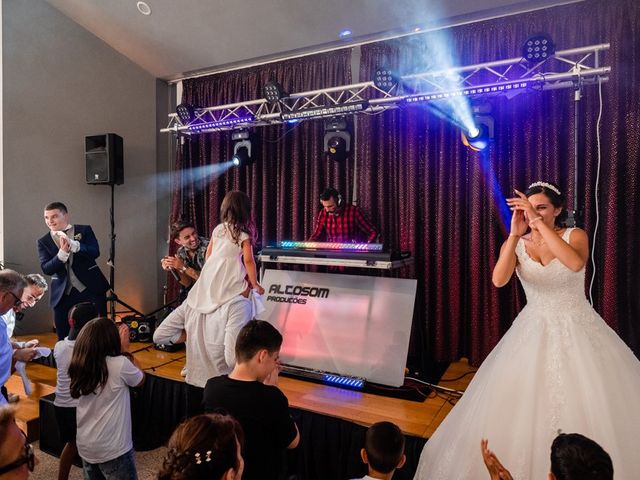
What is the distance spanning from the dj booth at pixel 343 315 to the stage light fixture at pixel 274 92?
5.03 ft

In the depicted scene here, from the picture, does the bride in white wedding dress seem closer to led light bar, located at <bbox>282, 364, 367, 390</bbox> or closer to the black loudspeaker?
led light bar, located at <bbox>282, 364, 367, 390</bbox>

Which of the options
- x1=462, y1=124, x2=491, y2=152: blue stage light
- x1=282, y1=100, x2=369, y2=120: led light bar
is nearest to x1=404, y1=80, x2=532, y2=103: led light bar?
x1=462, y1=124, x2=491, y2=152: blue stage light

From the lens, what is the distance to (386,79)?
392 cm

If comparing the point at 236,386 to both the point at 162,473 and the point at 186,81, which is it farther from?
the point at 186,81

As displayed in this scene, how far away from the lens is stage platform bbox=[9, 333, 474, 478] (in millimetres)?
2676

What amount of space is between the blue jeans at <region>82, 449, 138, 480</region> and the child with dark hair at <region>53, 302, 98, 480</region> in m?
0.40

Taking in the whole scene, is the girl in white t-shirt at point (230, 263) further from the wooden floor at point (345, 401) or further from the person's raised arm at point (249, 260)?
the wooden floor at point (345, 401)

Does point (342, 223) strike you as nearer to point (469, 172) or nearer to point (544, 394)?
point (469, 172)

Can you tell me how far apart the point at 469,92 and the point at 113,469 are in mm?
3413

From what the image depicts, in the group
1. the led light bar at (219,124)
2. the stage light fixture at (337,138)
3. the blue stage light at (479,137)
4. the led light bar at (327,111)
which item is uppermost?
the led light bar at (219,124)

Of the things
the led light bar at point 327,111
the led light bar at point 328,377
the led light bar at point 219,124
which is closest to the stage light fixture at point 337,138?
the led light bar at point 327,111

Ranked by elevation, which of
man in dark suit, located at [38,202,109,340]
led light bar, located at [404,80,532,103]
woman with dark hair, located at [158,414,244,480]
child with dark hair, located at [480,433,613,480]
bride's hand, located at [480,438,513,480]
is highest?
led light bar, located at [404,80,532,103]

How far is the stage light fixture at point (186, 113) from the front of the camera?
16.9 feet

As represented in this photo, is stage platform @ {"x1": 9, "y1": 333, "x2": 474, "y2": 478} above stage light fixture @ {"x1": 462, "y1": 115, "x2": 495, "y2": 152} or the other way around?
the other way around
